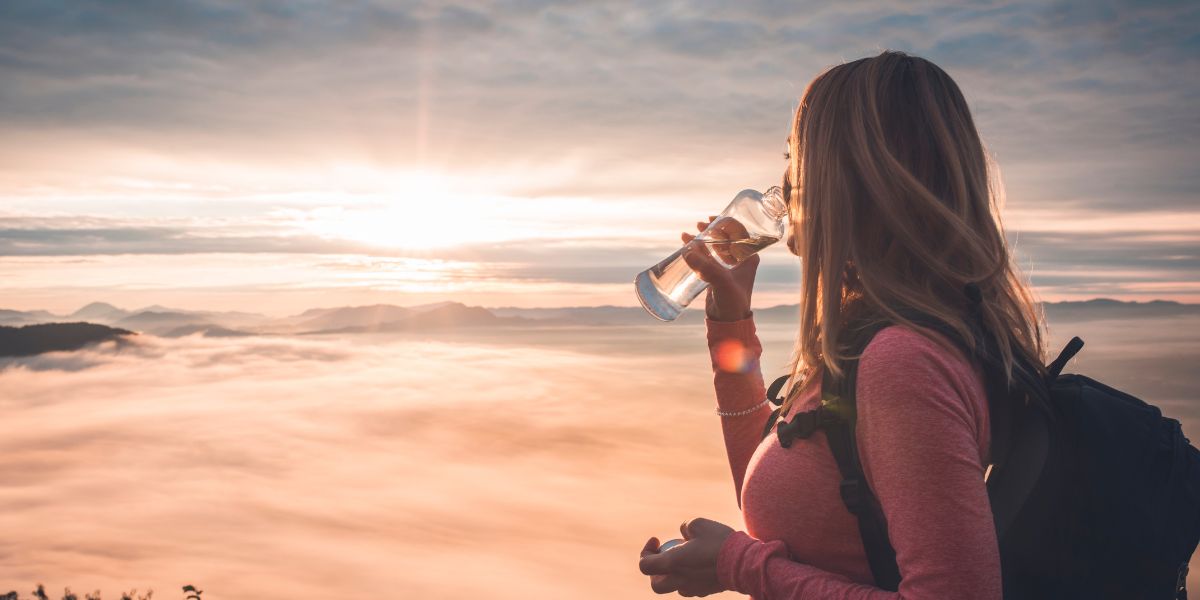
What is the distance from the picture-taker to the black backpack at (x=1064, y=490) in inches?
73.1

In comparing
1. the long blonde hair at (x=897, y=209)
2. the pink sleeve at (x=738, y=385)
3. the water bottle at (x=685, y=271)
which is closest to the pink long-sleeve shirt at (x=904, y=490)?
the long blonde hair at (x=897, y=209)

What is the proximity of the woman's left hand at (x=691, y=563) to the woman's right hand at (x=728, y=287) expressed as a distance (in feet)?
3.07

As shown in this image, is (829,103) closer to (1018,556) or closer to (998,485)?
(998,485)

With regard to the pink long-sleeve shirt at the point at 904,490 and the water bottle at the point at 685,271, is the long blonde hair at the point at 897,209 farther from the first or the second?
the water bottle at the point at 685,271

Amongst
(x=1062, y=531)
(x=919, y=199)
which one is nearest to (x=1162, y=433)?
(x=1062, y=531)

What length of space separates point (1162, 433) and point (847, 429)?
75cm

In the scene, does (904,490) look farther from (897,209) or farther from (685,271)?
(685,271)

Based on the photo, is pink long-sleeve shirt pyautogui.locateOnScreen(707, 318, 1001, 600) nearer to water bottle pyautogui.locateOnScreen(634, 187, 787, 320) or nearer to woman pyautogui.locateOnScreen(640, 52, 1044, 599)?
woman pyautogui.locateOnScreen(640, 52, 1044, 599)

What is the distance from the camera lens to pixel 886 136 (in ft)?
6.76

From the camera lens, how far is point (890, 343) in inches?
70.1

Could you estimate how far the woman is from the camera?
1722 mm

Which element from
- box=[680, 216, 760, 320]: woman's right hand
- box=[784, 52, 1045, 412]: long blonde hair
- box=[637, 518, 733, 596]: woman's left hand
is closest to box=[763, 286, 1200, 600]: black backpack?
box=[784, 52, 1045, 412]: long blonde hair

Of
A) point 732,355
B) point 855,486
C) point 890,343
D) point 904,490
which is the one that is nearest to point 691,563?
point 855,486

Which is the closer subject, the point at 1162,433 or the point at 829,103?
the point at 1162,433
